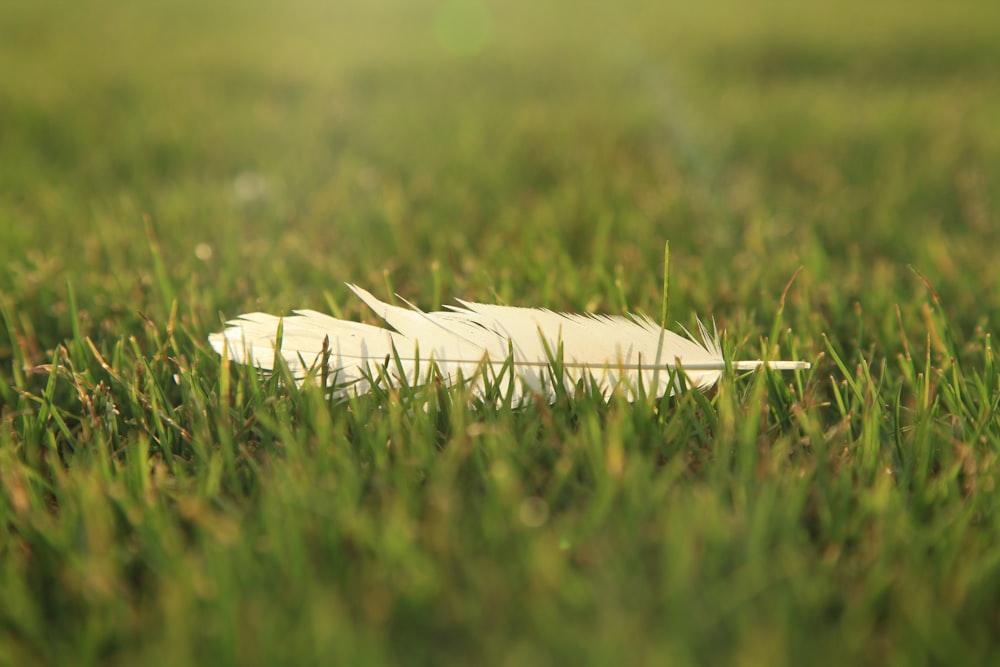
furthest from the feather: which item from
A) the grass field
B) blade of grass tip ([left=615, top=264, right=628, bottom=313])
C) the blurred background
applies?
the blurred background

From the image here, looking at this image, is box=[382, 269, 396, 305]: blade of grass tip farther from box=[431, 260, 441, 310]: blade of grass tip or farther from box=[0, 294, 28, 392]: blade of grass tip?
box=[0, 294, 28, 392]: blade of grass tip

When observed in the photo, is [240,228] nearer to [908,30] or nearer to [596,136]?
[596,136]

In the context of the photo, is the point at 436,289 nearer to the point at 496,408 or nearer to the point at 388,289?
the point at 388,289

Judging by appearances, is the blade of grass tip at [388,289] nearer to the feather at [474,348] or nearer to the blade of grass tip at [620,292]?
the feather at [474,348]

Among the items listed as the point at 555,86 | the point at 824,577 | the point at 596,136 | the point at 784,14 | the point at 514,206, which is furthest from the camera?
the point at 784,14

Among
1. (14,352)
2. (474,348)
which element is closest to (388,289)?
(474,348)

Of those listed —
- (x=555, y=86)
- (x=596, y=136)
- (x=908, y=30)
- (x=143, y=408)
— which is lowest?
(x=143, y=408)

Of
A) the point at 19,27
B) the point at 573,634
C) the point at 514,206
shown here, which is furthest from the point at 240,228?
the point at 19,27

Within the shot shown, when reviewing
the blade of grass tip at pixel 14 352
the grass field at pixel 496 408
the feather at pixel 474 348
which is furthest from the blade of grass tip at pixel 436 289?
the blade of grass tip at pixel 14 352
